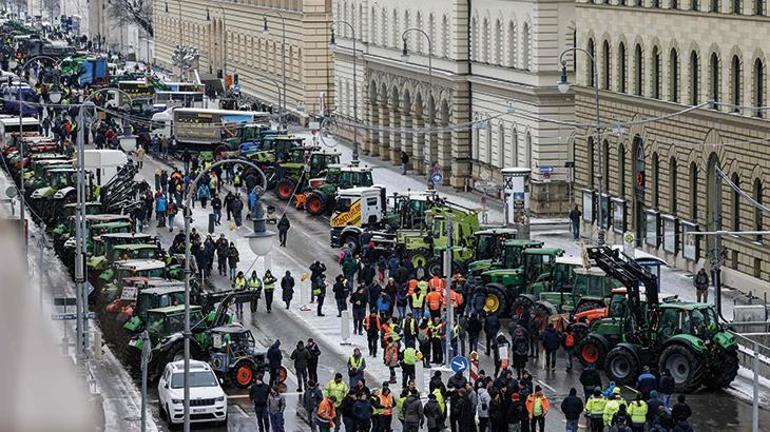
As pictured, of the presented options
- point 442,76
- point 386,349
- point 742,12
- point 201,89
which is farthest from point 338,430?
point 201,89

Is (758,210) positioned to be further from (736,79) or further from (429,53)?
(429,53)

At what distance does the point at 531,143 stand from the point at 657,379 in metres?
36.9

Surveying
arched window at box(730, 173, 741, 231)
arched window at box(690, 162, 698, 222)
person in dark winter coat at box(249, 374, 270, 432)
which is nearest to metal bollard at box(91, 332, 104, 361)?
person in dark winter coat at box(249, 374, 270, 432)

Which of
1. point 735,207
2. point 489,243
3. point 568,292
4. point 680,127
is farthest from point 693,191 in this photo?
point 568,292

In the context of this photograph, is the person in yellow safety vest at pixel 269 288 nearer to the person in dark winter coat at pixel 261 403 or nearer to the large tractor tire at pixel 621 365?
the large tractor tire at pixel 621 365

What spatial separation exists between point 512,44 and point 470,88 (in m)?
5.70

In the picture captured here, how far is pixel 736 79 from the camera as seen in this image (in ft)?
170

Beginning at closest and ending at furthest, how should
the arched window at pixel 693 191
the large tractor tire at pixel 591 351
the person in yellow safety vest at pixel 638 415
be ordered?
the person in yellow safety vest at pixel 638 415 → the large tractor tire at pixel 591 351 → the arched window at pixel 693 191

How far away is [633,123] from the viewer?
59.9m

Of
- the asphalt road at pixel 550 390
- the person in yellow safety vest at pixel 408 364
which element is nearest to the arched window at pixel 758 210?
the asphalt road at pixel 550 390

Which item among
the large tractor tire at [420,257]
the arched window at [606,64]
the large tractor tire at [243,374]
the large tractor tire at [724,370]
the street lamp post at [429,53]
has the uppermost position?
the arched window at [606,64]

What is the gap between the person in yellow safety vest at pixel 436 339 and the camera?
134 feet

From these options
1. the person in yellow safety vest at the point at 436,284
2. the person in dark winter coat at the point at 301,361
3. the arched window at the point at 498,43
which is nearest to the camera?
the person in dark winter coat at the point at 301,361

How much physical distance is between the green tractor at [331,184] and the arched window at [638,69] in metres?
14.6
